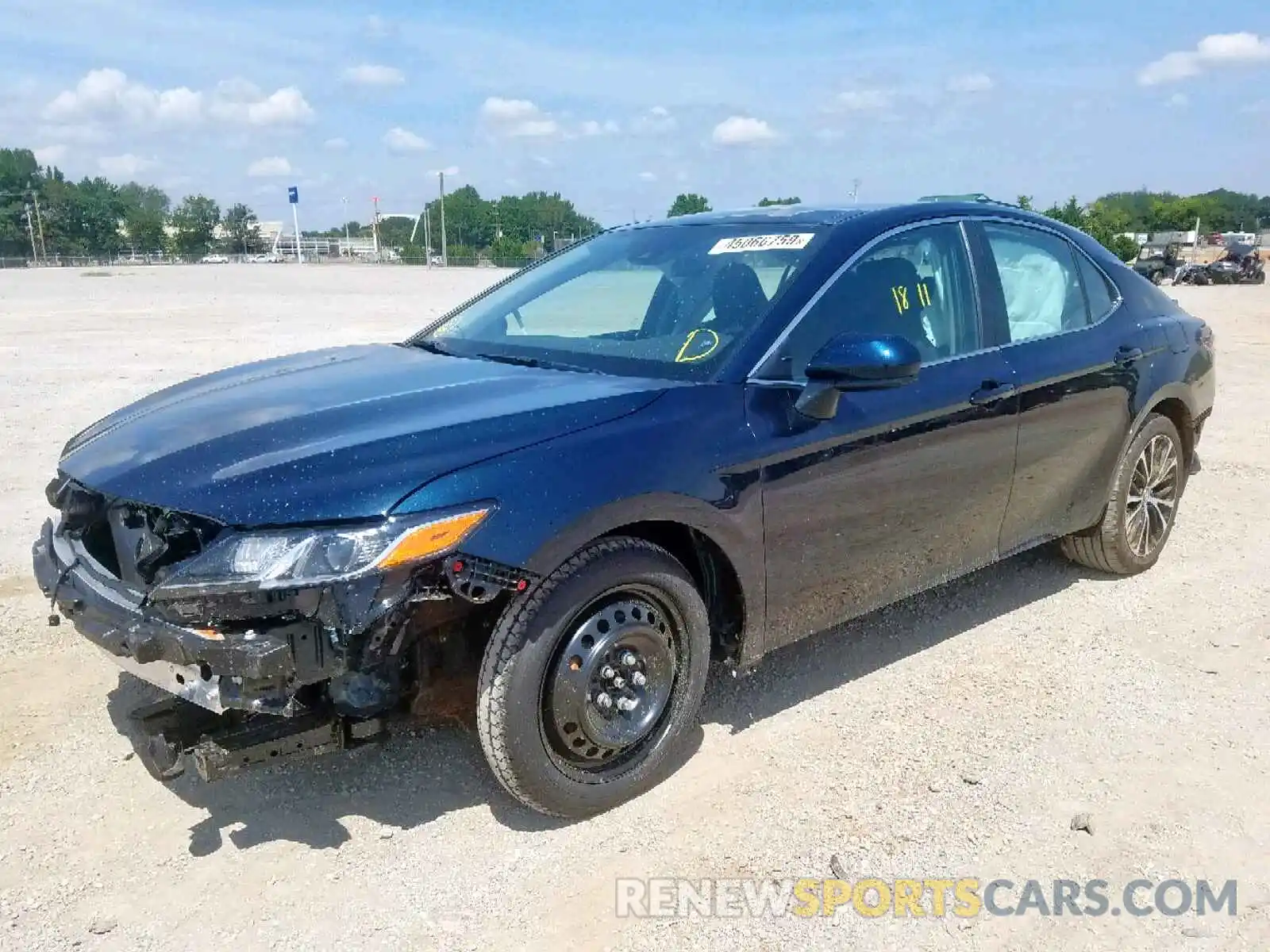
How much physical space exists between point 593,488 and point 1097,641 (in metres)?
2.64

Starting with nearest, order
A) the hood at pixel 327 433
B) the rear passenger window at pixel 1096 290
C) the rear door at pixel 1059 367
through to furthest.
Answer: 1. the hood at pixel 327 433
2. the rear door at pixel 1059 367
3. the rear passenger window at pixel 1096 290

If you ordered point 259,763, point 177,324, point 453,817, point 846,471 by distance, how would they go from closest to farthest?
point 259,763, point 453,817, point 846,471, point 177,324

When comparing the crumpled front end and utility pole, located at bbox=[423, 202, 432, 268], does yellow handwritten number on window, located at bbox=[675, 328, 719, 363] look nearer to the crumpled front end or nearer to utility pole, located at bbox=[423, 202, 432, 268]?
the crumpled front end

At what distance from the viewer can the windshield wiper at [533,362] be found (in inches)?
136

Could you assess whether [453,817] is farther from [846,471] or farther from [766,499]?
[846,471]

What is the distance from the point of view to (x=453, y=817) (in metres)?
3.10

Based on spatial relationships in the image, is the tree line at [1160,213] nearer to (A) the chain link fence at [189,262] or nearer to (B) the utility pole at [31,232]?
(A) the chain link fence at [189,262]

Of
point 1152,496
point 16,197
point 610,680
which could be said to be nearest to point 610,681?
point 610,680

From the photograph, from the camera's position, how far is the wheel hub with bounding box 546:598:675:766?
2.90m

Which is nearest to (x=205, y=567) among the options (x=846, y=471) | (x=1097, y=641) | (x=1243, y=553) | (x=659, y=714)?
(x=659, y=714)

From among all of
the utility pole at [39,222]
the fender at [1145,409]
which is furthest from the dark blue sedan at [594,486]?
the utility pole at [39,222]

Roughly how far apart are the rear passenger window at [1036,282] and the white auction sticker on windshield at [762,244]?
96cm

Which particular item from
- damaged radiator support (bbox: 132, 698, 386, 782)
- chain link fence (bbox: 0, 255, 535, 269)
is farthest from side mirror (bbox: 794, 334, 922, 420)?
chain link fence (bbox: 0, 255, 535, 269)

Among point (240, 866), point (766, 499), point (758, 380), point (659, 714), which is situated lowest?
point (240, 866)
